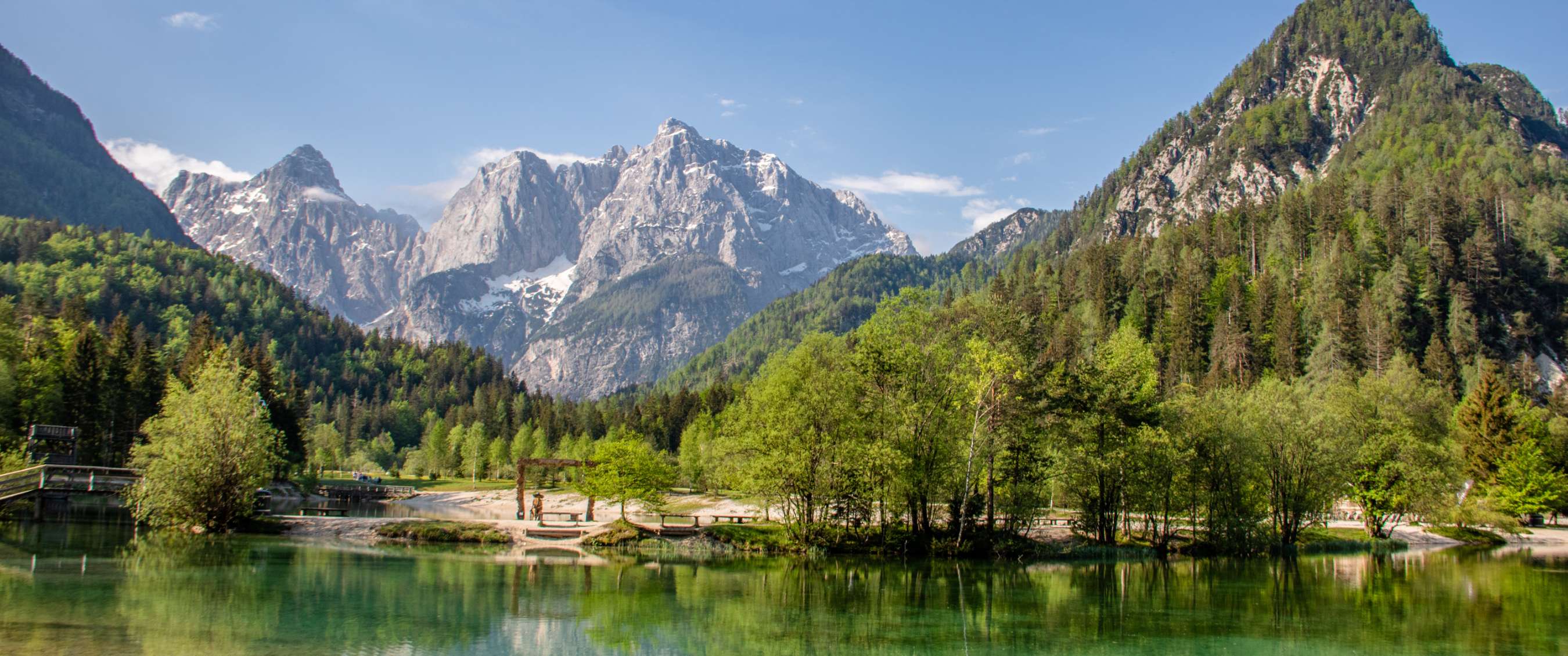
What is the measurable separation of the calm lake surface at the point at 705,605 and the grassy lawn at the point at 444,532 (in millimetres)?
4998

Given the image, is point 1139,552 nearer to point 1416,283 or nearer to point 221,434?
point 221,434

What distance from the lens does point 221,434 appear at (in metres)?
46.1

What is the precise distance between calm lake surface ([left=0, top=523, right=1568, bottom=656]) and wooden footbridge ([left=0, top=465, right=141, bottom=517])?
25.0 feet

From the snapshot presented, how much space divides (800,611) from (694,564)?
53.1 feet

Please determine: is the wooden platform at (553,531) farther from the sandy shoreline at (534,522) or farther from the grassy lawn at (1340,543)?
the grassy lawn at (1340,543)

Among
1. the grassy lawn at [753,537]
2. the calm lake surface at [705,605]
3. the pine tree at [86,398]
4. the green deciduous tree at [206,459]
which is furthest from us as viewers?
the pine tree at [86,398]

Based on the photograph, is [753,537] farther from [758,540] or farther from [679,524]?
[679,524]

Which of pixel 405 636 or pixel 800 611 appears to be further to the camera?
pixel 800 611

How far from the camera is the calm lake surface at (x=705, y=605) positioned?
22594 millimetres

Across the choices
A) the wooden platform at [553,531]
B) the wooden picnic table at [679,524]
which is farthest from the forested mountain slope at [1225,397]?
the wooden platform at [553,531]

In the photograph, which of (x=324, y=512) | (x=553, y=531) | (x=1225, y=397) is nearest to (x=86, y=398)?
(x=324, y=512)

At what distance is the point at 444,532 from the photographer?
51312 mm

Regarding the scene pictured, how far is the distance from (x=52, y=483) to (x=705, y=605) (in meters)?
49.0

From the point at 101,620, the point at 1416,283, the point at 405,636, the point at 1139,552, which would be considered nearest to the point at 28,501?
the point at 101,620
